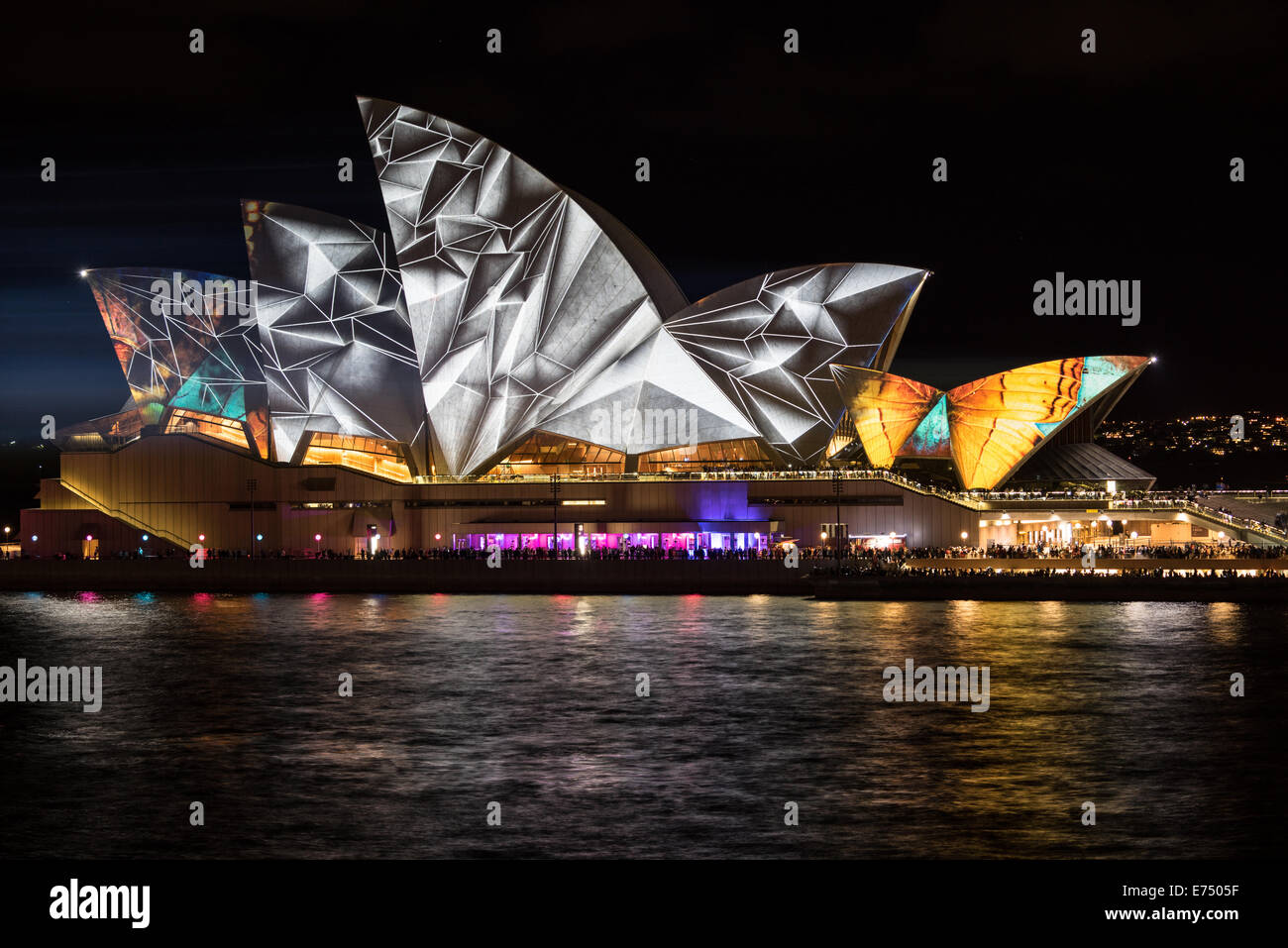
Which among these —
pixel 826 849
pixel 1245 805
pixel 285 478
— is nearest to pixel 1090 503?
pixel 285 478

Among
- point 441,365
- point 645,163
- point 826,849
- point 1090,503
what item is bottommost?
point 826,849

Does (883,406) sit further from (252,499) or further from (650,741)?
(650,741)

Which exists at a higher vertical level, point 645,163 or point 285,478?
point 645,163

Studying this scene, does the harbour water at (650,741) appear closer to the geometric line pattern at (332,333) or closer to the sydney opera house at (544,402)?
the sydney opera house at (544,402)

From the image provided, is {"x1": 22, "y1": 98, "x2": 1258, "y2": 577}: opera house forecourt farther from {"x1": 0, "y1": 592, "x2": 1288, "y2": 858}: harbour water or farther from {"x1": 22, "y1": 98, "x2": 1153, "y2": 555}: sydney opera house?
{"x1": 0, "y1": 592, "x2": 1288, "y2": 858}: harbour water

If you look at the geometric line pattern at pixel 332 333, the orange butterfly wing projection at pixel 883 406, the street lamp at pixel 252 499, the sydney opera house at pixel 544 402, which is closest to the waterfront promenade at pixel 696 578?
the street lamp at pixel 252 499
